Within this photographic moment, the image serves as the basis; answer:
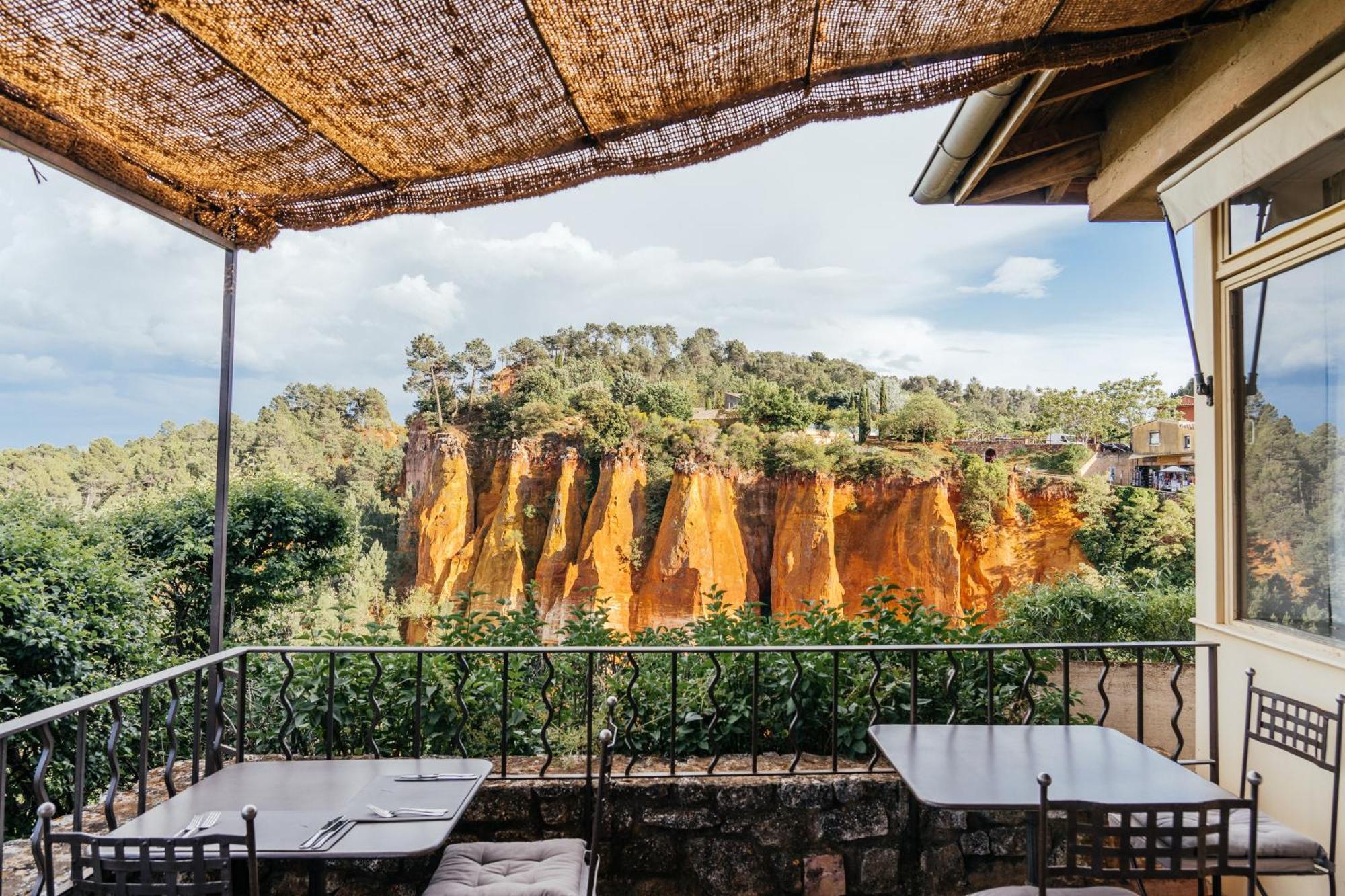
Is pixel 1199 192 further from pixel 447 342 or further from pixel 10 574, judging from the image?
pixel 447 342

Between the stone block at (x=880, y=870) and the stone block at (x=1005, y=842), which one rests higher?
the stone block at (x=1005, y=842)

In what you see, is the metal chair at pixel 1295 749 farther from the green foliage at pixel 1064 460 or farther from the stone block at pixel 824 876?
the green foliage at pixel 1064 460

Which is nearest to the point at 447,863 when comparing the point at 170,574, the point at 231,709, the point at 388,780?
the point at 388,780

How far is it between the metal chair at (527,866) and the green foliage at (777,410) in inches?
634

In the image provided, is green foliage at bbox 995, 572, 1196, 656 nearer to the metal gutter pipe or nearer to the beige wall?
the beige wall

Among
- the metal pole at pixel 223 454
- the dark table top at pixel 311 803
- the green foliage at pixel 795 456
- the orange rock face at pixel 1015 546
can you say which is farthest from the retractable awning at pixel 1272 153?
the orange rock face at pixel 1015 546

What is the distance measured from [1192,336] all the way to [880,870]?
216cm

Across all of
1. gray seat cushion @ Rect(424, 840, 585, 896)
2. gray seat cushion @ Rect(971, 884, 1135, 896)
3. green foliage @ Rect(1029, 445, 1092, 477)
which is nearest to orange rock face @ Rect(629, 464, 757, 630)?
green foliage @ Rect(1029, 445, 1092, 477)

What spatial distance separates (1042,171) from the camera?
3445mm

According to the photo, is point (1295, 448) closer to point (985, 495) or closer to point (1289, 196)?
point (1289, 196)

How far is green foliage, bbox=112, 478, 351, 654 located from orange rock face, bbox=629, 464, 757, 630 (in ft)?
30.9

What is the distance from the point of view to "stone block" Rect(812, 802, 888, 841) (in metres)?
2.46

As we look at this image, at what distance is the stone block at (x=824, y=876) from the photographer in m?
2.44

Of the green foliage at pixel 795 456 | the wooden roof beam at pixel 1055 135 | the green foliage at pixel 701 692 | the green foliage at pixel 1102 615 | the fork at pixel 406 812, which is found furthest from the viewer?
the green foliage at pixel 795 456
